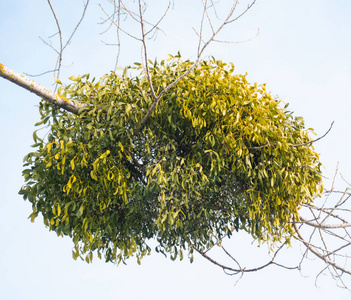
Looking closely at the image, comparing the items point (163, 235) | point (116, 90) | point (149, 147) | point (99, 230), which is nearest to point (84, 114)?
point (116, 90)

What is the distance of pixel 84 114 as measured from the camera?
11.7 feet

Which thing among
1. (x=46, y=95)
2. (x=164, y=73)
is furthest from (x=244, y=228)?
(x=46, y=95)

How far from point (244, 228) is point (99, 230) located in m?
1.16

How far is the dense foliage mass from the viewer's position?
133 inches

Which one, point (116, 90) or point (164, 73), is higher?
point (164, 73)

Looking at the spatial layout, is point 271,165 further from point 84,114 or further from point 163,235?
point 84,114

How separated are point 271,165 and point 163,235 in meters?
1.02

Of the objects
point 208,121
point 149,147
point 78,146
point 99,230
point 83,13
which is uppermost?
point 83,13

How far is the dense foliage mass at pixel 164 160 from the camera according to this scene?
338 cm

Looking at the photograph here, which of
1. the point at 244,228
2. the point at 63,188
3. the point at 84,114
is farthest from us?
the point at 244,228

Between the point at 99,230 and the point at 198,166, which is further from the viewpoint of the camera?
the point at 99,230

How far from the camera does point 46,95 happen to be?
3.41 m

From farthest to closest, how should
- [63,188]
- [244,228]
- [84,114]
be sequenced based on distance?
[244,228] → [84,114] → [63,188]

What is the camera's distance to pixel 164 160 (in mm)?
3404
